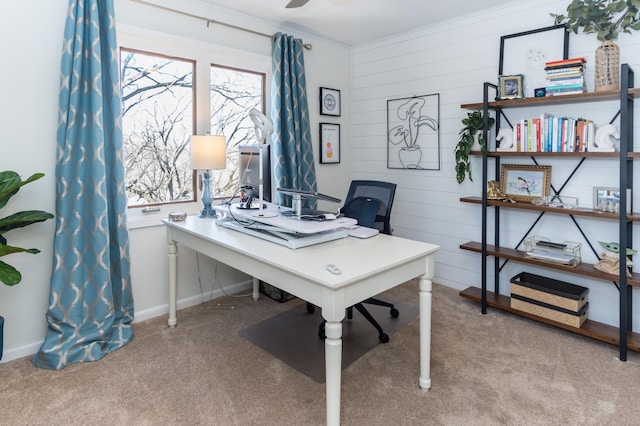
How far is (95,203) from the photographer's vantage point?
2.40 m

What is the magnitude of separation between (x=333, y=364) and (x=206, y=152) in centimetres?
175

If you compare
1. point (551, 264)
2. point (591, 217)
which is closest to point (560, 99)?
point (591, 217)

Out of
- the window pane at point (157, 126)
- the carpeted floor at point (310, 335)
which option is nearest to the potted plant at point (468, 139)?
the carpeted floor at point (310, 335)

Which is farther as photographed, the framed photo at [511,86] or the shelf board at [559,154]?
the framed photo at [511,86]

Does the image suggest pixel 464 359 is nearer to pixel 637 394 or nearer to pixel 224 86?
pixel 637 394

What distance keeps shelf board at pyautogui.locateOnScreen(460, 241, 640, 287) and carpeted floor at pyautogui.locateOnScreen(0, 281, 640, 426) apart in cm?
44

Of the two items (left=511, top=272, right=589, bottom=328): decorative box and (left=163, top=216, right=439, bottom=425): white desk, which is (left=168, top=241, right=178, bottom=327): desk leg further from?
(left=511, top=272, right=589, bottom=328): decorative box

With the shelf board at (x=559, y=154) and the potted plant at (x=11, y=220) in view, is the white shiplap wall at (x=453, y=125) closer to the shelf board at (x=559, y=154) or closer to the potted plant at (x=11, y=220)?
the shelf board at (x=559, y=154)

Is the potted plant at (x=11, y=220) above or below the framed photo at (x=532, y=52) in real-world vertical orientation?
below

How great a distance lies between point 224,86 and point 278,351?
2.19 m

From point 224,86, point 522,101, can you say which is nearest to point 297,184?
point 224,86

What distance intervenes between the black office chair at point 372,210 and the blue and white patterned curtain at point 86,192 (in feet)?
→ 4.74

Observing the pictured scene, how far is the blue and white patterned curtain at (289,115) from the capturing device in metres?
3.43

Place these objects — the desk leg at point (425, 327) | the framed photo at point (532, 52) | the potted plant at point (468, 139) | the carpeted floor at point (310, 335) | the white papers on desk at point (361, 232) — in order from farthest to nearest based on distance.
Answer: the potted plant at point (468, 139) < the framed photo at point (532, 52) < the carpeted floor at point (310, 335) < the white papers on desk at point (361, 232) < the desk leg at point (425, 327)
